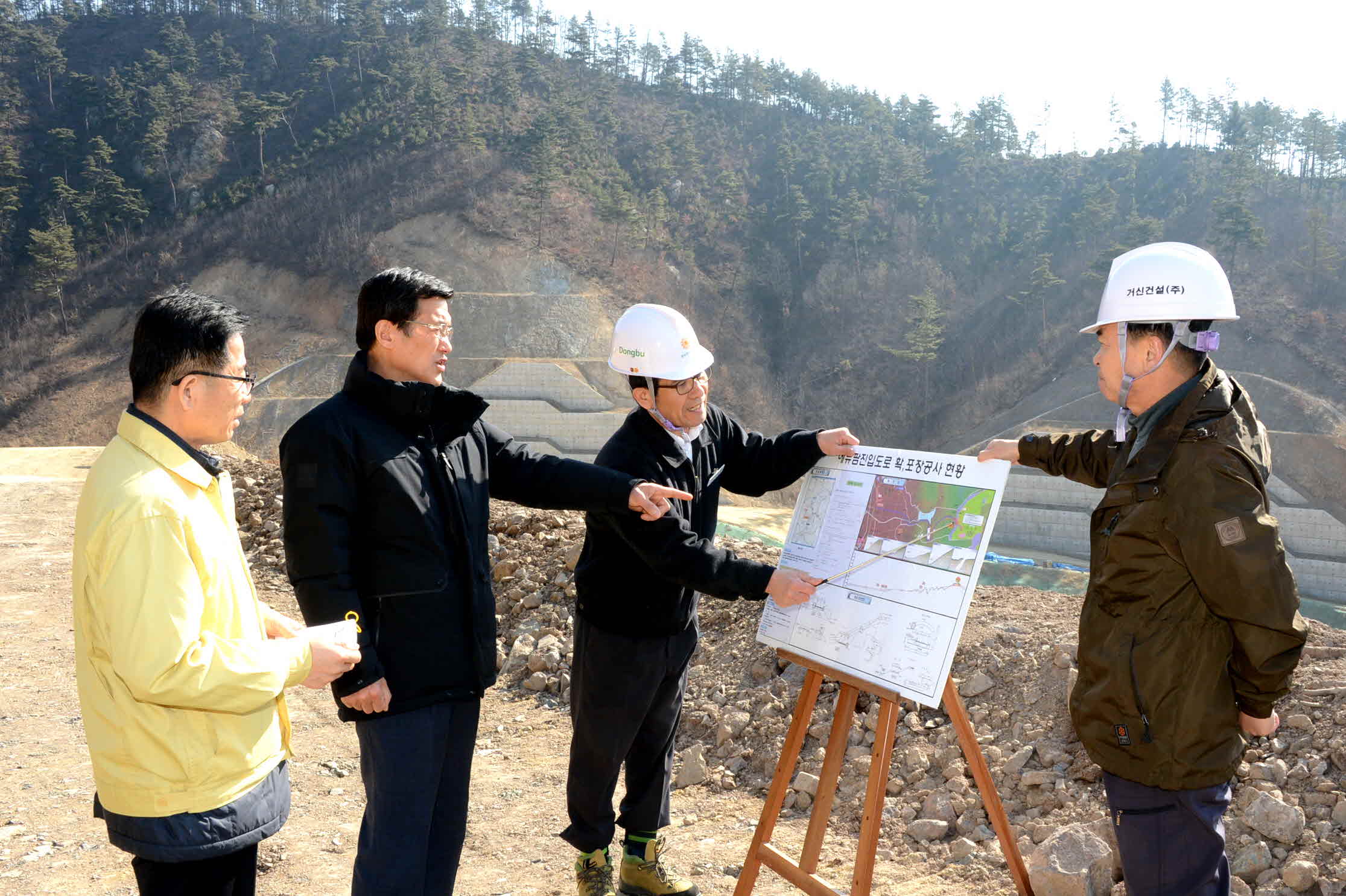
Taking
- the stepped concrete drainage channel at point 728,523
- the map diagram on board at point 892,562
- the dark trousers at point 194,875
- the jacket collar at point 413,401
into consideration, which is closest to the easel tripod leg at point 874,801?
the map diagram on board at point 892,562

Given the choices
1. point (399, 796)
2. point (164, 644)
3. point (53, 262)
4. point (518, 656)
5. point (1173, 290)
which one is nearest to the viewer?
point (164, 644)

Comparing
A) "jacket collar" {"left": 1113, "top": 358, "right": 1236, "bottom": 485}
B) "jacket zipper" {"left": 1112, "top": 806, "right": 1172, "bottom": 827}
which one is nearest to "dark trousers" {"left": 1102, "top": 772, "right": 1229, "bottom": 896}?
"jacket zipper" {"left": 1112, "top": 806, "right": 1172, "bottom": 827}

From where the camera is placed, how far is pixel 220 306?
2.19m

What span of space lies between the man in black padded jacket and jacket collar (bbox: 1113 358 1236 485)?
178cm

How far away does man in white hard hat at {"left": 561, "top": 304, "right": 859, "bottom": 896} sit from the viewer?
314 cm

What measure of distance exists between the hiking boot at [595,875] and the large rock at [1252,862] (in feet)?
7.10

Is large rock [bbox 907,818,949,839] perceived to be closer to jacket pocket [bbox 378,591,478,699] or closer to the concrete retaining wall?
jacket pocket [bbox 378,591,478,699]

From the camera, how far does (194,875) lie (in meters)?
2.08

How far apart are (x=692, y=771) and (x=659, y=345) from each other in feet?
8.22

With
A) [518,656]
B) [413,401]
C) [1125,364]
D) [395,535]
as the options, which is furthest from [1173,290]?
[518,656]

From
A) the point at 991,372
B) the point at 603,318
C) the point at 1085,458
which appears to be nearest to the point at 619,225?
the point at 603,318

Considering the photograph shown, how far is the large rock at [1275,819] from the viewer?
3.29 meters

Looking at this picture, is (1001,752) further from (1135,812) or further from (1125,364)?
(1125,364)

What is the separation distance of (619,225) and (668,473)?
156 ft
